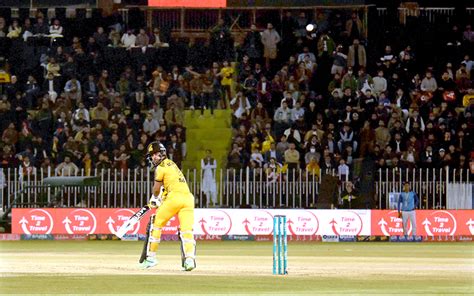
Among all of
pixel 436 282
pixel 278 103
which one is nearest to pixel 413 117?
pixel 278 103

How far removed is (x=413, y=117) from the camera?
148 feet

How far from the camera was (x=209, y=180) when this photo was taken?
42562 mm

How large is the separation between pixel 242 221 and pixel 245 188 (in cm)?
121

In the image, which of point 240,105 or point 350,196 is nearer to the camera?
point 350,196

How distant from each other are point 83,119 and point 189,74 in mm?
4465

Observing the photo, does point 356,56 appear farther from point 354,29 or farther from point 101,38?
point 101,38

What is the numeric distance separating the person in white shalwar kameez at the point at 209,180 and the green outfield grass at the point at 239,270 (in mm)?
4039

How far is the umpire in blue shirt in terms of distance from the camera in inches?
1635

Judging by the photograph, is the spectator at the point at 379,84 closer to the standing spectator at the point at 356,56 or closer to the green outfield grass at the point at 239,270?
the standing spectator at the point at 356,56

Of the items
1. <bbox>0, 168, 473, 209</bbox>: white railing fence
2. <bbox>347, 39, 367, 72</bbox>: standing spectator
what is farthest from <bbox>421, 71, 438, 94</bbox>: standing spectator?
<bbox>0, 168, 473, 209</bbox>: white railing fence

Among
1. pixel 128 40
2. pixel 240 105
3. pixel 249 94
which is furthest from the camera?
pixel 128 40

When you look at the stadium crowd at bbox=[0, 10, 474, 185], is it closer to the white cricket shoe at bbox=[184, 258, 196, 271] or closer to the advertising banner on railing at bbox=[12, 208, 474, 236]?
the advertising banner on railing at bbox=[12, 208, 474, 236]

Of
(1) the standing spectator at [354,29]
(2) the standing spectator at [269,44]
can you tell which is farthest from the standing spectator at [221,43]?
(1) the standing spectator at [354,29]

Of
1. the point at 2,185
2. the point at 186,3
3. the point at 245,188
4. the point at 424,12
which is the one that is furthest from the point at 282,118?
the point at 2,185
